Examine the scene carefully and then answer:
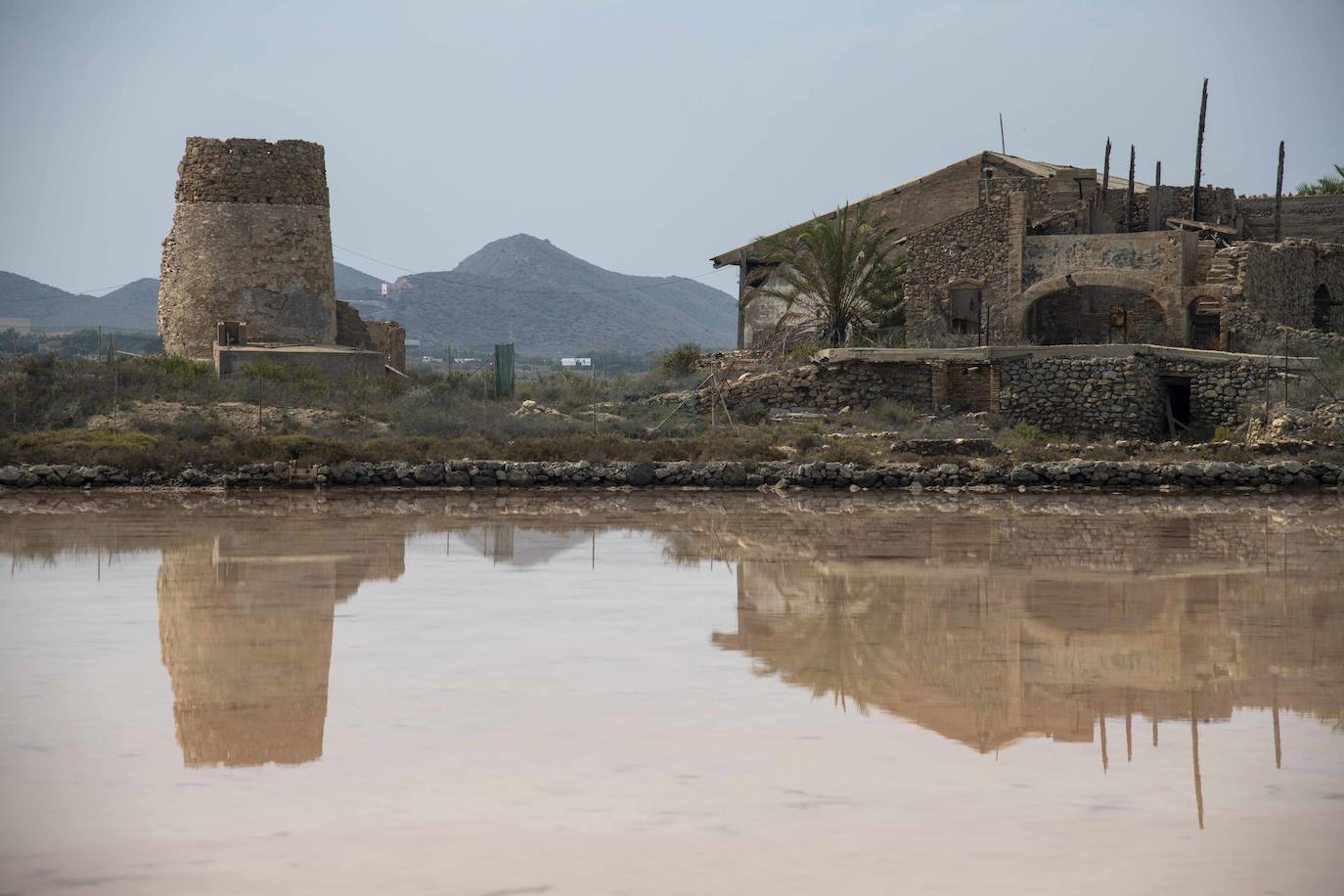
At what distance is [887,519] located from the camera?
57.8 ft

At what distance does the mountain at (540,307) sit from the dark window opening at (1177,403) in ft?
298

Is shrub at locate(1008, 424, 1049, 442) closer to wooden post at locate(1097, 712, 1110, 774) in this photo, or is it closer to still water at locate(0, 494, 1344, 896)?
still water at locate(0, 494, 1344, 896)

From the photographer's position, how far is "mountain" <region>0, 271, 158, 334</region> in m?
115

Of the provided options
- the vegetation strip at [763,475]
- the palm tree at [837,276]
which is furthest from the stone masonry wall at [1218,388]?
the palm tree at [837,276]

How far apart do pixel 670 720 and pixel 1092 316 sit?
2537 cm

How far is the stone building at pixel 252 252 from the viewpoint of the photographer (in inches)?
1114

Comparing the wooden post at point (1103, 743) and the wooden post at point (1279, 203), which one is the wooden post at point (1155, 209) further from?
the wooden post at point (1103, 743)

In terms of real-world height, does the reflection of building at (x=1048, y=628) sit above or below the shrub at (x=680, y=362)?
below

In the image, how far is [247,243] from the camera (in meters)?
28.3

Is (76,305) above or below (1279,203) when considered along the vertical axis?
above

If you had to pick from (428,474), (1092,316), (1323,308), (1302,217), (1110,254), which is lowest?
(428,474)

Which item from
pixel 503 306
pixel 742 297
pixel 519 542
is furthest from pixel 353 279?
pixel 519 542

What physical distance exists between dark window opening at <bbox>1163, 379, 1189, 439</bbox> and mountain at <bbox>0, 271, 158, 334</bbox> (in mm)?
91437

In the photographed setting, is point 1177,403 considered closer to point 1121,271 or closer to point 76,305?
point 1121,271
